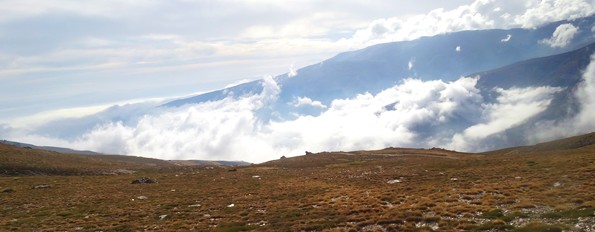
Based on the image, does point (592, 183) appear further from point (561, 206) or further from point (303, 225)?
point (303, 225)

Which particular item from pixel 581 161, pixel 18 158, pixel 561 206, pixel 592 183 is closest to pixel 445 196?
pixel 561 206

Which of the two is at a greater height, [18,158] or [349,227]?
[18,158]

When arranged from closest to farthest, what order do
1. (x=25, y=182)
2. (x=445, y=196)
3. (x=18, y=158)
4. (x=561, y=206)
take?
(x=561, y=206) < (x=445, y=196) < (x=25, y=182) < (x=18, y=158)

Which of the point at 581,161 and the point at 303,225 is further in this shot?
the point at 581,161

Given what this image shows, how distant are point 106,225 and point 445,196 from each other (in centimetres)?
3139

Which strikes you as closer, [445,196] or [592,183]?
[592,183]

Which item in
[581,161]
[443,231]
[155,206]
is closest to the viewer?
[443,231]

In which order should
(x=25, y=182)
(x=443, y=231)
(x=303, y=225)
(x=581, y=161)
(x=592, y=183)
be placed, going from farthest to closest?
(x=25, y=182)
(x=581, y=161)
(x=592, y=183)
(x=303, y=225)
(x=443, y=231)

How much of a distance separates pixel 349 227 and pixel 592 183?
23.4 m

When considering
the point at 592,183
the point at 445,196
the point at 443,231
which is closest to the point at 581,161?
the point at 592,183

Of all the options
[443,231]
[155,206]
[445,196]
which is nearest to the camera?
[443,231]

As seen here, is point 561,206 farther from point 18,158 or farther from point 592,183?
point 18,158

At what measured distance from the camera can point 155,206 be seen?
43562 mm

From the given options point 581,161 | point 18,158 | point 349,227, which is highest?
point 18,158
